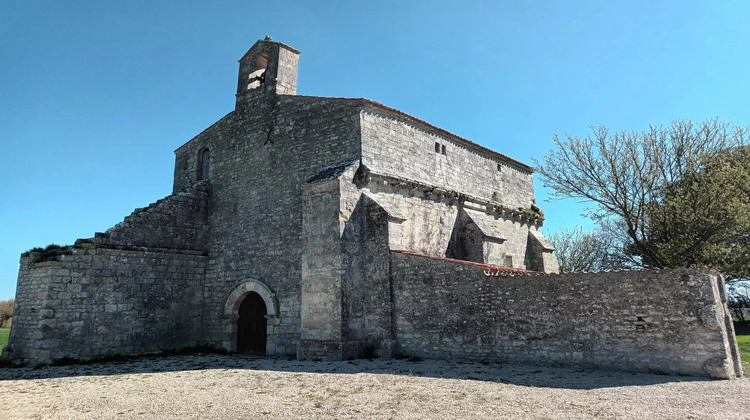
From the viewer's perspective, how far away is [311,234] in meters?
13.0

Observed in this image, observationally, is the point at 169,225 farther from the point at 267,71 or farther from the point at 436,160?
the point at 436,160

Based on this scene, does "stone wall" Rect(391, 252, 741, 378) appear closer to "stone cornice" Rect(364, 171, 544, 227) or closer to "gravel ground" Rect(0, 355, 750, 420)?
"gravel ground" Rect(0, 355, 750, 420)

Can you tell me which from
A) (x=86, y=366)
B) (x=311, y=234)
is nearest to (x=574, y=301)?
(x=311, y=234)

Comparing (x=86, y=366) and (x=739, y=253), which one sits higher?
(x=739, y=253)

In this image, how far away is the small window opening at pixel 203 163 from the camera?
1790 cm

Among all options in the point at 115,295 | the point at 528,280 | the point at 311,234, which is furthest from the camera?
the point at 115,295

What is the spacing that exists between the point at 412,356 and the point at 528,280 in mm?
3582

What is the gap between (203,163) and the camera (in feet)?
59.5

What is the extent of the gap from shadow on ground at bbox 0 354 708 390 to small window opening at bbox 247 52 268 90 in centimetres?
971

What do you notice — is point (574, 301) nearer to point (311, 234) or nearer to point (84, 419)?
point (311, 234)

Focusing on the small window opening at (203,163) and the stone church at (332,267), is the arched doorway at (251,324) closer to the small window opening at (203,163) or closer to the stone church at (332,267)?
the stone church at (332,267)

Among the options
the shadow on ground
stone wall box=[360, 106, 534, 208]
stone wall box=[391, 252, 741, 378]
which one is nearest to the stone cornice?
stone wall box=[360, 106, 534, 208]

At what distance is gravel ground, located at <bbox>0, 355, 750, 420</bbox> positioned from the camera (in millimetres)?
6379

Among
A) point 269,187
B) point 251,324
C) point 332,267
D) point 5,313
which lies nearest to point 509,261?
point 332,267
